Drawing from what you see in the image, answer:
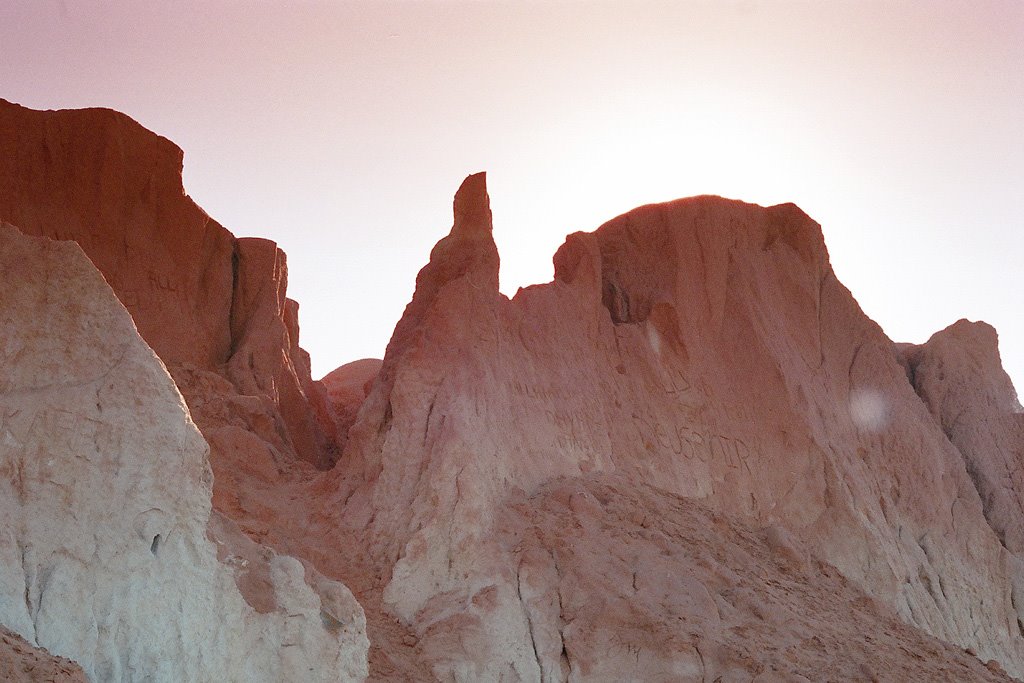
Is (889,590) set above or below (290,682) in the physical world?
above

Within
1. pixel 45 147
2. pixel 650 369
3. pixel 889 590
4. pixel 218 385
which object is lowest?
pixel 889 590

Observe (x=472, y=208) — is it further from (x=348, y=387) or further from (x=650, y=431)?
(x=348, y=387)

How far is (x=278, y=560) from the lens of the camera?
11.0 metres

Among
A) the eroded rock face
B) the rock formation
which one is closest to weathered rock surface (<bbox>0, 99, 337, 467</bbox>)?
the rock formation

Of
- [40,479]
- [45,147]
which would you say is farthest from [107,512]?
[45,147]

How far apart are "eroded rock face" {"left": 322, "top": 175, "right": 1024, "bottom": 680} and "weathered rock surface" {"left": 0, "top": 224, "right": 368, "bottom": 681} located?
4003mm

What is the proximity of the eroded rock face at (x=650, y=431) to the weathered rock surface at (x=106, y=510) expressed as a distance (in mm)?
4003

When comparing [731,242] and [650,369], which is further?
[731,242]

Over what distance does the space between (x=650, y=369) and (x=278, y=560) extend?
978 cm

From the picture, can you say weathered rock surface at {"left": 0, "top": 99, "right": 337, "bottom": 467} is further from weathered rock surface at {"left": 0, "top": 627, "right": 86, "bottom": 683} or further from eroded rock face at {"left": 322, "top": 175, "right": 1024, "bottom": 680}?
weathered rock surface at {"left": 0, "top": 627, "right": 86, "bottom": 683}

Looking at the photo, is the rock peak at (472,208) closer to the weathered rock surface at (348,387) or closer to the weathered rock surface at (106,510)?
the weathered rock surface at (348,387)

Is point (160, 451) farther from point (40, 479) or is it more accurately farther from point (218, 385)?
point (218, 385)

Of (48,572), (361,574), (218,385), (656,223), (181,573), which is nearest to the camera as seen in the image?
(48,572)

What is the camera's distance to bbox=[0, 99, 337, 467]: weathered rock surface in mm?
16828
